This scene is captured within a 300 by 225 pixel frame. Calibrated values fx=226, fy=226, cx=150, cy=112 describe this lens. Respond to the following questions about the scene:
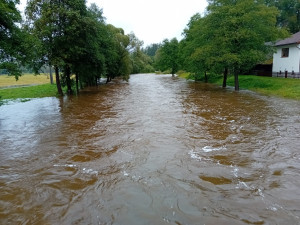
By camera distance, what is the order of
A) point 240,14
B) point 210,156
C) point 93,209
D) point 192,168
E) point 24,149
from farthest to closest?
point 240,14 < point 24,149 < point 210,156 < point 192,168 < point 93,209

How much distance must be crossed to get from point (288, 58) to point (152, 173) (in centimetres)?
3133

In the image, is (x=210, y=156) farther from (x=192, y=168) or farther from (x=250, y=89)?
(x=250, y=89)

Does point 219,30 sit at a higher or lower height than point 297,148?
higher

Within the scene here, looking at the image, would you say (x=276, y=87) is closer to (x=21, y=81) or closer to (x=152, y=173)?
(x=152, y=173)

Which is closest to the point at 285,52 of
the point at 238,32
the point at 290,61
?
the point at 290,61

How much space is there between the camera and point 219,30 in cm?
2367

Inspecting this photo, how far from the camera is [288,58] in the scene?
3008 centimetres

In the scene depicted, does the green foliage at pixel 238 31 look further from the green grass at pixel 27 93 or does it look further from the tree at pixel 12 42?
the green grass at pixel 27 93

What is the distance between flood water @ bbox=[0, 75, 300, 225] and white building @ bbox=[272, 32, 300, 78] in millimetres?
21306

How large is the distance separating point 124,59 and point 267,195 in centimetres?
3854

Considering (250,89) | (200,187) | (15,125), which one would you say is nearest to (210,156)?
(200,187)

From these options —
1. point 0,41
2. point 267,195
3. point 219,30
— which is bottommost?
point 267,195

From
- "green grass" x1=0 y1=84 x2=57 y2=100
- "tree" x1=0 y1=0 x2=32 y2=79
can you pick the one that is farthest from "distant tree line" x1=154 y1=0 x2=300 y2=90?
"green grass" x1=0 y1=84 x2=57 y2=100

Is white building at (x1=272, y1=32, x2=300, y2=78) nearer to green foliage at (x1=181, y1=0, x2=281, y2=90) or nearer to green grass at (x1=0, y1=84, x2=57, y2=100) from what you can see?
green foliage at (x1=181, y1=0, x2=281, y2=90)
